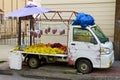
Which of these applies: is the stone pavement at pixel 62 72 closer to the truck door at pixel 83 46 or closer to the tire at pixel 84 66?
the tire at pixel 84 66

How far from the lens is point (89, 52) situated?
11.4m

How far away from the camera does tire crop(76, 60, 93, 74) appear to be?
37.6ft

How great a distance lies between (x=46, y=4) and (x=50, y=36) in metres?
2.09

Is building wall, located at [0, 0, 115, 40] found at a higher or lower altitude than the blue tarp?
higher

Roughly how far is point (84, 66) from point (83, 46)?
2.30 feet

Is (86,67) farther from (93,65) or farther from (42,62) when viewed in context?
(42,62)

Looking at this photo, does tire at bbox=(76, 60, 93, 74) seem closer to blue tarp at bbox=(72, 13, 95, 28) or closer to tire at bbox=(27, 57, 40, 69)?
blue tarp at bbox=(72, 13, 95, 28)

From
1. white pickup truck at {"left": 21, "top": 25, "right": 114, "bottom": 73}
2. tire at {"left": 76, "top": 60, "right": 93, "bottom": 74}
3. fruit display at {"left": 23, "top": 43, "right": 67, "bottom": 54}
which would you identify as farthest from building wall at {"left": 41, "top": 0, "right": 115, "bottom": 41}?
tire at {"left": 76, "top": 60, "right": 93, "bottom": 74}

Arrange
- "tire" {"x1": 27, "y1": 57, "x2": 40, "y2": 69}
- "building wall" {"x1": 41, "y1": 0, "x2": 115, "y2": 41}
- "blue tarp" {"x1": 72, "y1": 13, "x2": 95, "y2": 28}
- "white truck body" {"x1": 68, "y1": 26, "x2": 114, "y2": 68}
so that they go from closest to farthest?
"white truck body" {"x1": 68, "y1": 26, "x2": 114, "y2": 68}
"blue tarp" {"x1": 72, "y1": 13, "x2": 95, "y2": 28}
"tire" {"x1": 27, "y1": 57, "x2": 40, "y2": 69}
"building wall" {"x1": 41, "y1": 0, "x2": 115, "y2": 41}

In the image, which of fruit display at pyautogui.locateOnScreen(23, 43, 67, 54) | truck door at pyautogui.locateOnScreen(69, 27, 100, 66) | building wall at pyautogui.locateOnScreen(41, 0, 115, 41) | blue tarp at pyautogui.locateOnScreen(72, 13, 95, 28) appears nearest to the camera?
truck door at pyautogui.locateOnScreen(69, 27, 100, 66)

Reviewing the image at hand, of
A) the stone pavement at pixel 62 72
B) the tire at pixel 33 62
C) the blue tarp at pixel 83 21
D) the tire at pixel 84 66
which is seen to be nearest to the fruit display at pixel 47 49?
the tire at pixel 33 62

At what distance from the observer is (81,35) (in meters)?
11.6

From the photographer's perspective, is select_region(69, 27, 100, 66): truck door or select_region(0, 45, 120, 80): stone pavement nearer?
select_region(0, 45, 120, 80): stone pavement

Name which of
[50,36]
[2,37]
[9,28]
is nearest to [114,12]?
[50,36]
